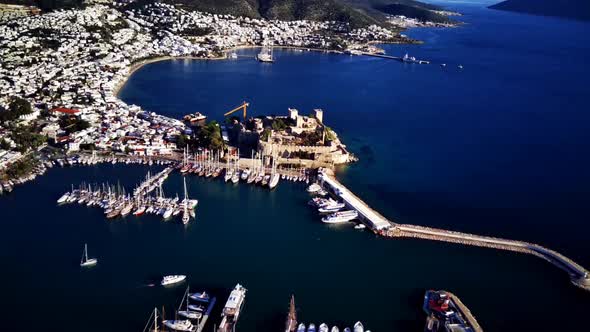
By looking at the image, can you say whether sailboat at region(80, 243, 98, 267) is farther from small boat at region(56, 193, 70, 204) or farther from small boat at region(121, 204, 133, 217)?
small boat at region(56, 193, 70, 204)

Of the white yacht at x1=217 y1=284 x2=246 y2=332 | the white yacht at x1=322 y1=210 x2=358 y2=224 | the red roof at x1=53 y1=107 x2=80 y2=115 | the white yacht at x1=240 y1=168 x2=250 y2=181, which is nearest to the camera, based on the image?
the white yacht at x1=217 y1=284 x2=246 y2=332

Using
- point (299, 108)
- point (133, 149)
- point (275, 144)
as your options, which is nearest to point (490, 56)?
point (299, 108)

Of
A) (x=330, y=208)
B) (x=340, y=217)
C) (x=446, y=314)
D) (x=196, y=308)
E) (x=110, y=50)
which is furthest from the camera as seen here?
(x=110, y=50)

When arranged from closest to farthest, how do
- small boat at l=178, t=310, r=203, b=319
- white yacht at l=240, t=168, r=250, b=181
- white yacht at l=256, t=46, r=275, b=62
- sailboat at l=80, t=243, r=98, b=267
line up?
small boat at l=178, t=310, r=203, b=319 < sailboat at l=80, t=243, r=98, b=267 < white yacht at l=240, t=168, r=250, b=181 < white yacht at l=256, t=46, r=275, b=62

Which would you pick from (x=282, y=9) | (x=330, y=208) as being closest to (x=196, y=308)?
(x=330, y=208)

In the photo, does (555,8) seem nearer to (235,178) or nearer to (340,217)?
(235,178)

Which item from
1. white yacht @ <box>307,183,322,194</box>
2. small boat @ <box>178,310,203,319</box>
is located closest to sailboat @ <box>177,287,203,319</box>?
small boat @ <box>178,310,203,319</box>

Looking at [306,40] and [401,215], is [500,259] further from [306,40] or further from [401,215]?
[306,40]

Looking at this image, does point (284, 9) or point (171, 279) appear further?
point (284, 9)
